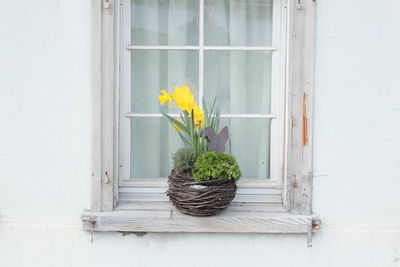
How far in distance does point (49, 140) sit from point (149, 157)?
56cm

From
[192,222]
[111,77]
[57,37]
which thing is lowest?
[192,222]

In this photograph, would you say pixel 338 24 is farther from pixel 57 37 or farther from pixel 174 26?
pixel 57 37

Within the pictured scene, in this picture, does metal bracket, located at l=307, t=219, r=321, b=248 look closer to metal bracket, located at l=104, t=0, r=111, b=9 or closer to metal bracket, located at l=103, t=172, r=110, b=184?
metal bracket, located at l=103, t=172, r=110, b=184

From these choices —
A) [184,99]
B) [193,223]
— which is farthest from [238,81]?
[193,223]

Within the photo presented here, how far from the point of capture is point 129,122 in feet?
9.00

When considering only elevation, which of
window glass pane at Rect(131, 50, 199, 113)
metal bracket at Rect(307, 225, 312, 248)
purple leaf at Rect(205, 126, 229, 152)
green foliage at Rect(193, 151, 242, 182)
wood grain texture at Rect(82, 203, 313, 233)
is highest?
window glass pane at Rect(131, 50, 199, 113)

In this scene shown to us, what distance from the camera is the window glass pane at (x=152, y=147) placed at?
2.78 metres

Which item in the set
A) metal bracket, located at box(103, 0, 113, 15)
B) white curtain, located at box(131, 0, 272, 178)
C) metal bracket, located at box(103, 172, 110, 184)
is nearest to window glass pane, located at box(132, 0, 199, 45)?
white curtain, located at box(131, 0, 272, 178)

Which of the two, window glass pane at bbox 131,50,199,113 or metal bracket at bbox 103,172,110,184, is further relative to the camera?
window glass pane at bbox 131,50,199,113

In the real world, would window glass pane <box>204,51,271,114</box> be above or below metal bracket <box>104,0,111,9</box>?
below

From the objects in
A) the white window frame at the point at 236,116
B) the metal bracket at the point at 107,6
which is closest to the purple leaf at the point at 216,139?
the white window frame at the point at 236,116

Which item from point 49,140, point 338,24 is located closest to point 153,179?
point 49,140

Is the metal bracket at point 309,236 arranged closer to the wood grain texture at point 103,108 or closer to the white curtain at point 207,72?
the white curtain at point 207,72

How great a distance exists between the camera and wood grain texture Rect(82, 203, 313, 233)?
2.53 metres
